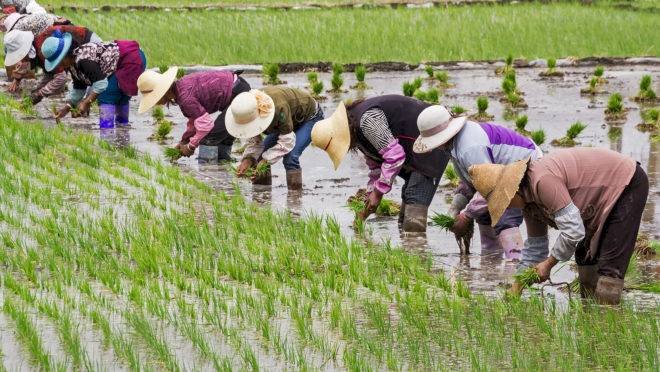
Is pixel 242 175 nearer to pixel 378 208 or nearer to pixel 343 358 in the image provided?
pixel 378 208

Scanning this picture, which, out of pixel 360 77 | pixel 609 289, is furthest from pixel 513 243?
pixel 360 77

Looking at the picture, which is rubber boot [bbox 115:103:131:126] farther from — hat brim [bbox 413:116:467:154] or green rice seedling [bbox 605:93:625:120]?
hat brim [bbox 413:116:467:154]

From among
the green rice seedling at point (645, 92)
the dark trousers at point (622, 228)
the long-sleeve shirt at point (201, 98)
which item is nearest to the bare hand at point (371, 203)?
the dark trousers at point (622, 228)

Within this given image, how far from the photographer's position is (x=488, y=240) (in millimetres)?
7355

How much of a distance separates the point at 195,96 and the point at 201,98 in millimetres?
58

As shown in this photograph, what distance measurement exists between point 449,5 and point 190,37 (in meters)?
4.75

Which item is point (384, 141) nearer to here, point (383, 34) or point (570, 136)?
point (570, 136)

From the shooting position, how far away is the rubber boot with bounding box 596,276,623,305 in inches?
233

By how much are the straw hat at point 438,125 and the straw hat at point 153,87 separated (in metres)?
3.40

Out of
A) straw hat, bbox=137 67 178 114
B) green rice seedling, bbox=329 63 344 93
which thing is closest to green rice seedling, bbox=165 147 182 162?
straw hat, bbox=137 67 178 114

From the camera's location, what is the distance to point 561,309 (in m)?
5.86

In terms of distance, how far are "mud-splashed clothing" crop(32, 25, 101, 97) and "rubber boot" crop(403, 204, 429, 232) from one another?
4.46 m

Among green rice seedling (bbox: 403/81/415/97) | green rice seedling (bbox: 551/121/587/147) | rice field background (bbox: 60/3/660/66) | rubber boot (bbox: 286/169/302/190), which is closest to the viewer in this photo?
rubber boot (bbox: 286/169/302/190)

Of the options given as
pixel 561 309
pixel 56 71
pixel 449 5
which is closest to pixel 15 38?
pixel 56 71
